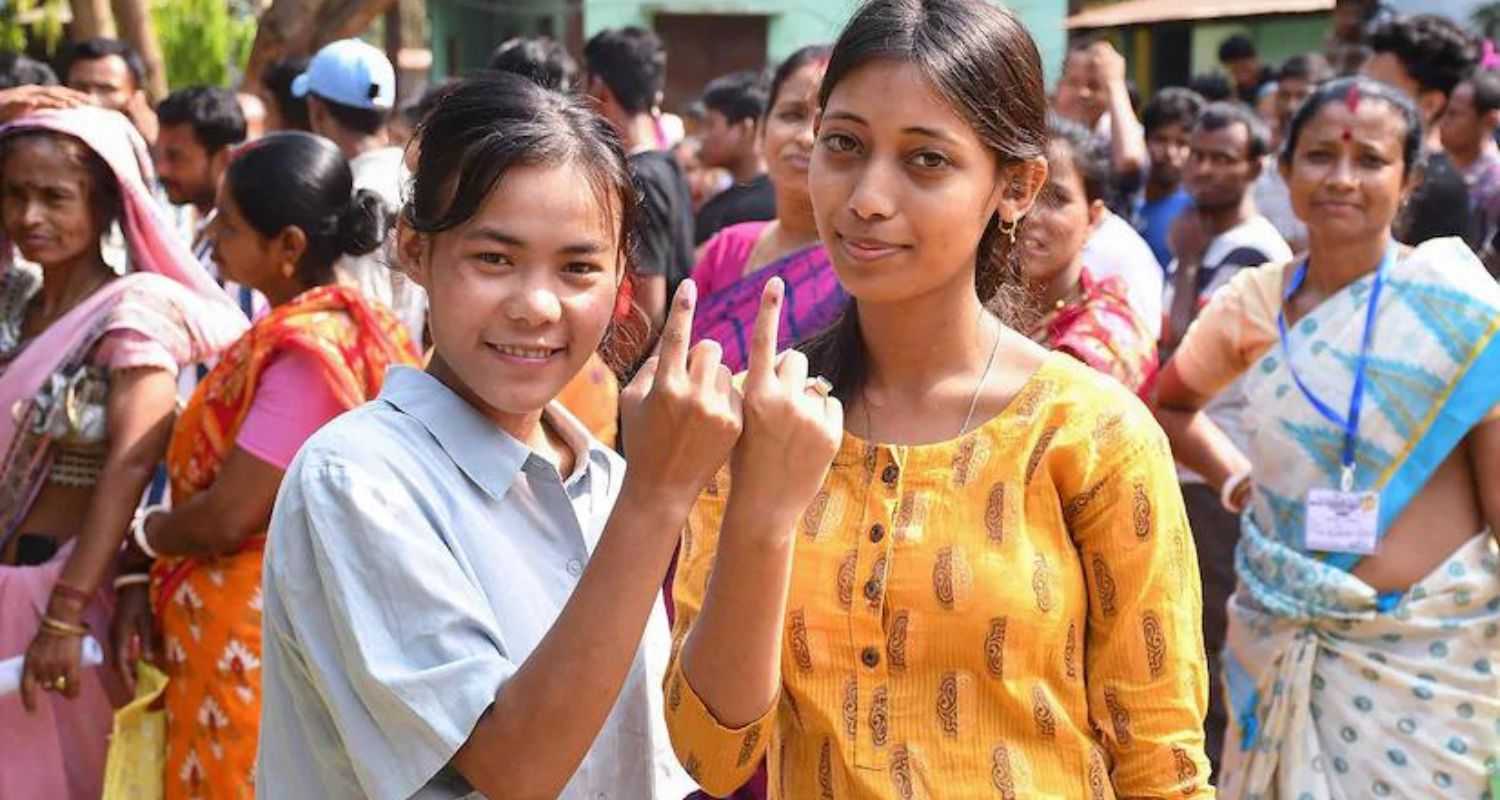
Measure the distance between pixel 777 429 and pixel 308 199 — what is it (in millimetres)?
2309

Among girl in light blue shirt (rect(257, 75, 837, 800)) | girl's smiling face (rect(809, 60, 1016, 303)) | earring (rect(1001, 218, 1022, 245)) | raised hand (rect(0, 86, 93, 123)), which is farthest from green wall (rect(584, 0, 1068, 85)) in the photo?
girl in light blue shirt (rect(257, 75, 837, 800))

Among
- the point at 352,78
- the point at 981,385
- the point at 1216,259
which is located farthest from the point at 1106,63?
the point at 981,385

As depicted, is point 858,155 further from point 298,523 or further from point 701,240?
point 701,240

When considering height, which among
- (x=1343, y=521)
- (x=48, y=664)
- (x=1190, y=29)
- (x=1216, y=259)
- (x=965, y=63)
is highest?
(x=965, y=63)

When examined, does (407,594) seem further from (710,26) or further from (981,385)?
(710,26)

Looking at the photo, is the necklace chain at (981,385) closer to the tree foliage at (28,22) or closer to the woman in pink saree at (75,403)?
the woman in pink saree at (75,403)

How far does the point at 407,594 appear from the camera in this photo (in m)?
1.69

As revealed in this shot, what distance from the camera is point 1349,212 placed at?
3.78 m

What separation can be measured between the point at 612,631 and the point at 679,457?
0.54ft

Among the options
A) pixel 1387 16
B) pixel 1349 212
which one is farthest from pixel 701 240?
pixel 1349 212

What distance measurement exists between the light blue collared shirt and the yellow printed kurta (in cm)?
20

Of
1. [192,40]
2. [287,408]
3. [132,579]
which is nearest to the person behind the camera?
[287,408]

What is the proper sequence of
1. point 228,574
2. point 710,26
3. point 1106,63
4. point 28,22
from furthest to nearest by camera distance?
point 710,26, point 28,22, point 1106,63, point 228,574

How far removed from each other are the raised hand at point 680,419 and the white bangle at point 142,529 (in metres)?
2.32
